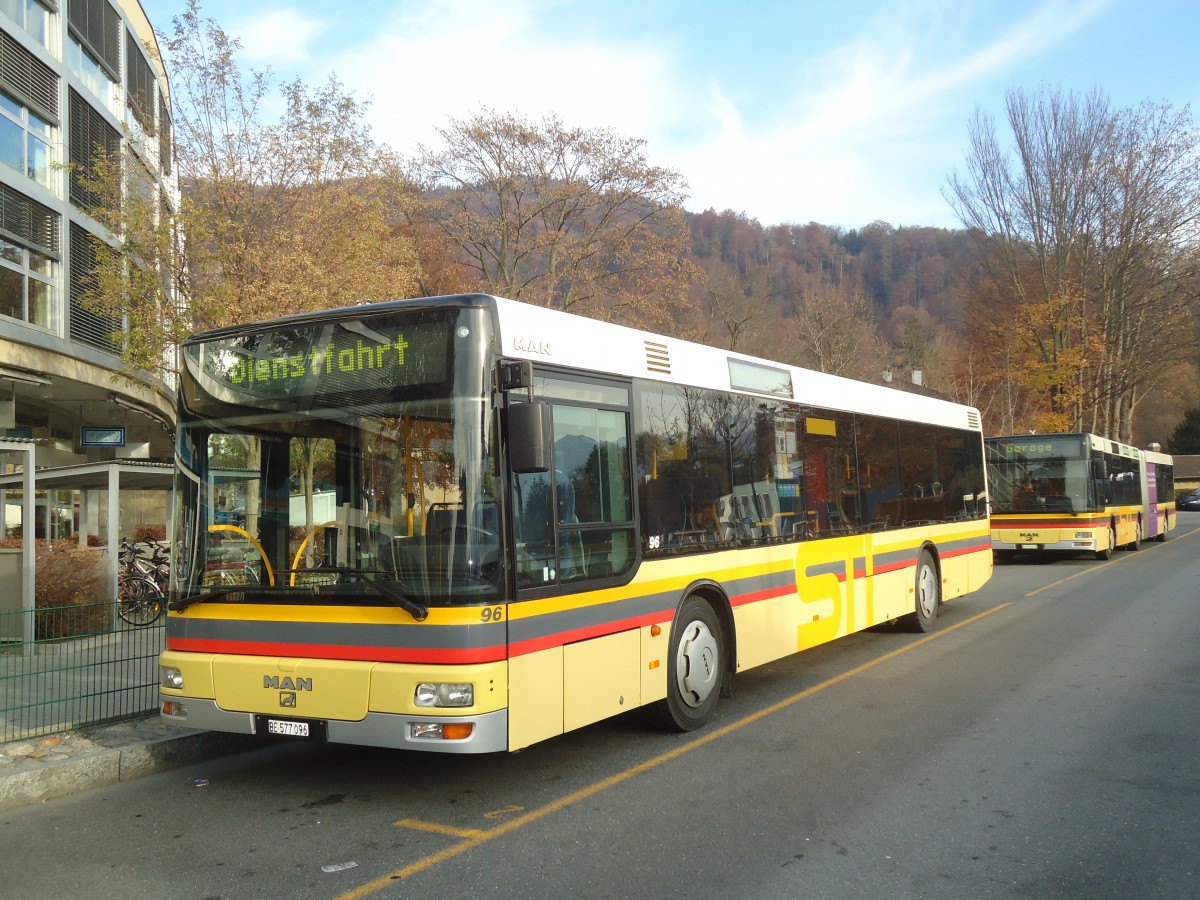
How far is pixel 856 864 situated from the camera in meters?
4.64

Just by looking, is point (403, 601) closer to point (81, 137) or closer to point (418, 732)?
point (418, 732)

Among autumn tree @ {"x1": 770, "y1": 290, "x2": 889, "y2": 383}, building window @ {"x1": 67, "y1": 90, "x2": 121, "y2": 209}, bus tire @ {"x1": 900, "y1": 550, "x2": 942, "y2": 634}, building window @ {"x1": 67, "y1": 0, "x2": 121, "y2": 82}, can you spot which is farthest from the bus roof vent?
autumn tree @ {"x1": 770, "y1": 290, "x2": 889, "y2": 383}

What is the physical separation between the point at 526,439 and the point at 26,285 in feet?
59.7

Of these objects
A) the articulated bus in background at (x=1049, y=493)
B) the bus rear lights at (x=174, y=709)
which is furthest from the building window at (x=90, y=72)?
the articulated bus in background at (x=1049, y=493)

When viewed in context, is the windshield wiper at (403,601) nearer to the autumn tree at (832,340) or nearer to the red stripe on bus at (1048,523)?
the red stripe on bus at (1048,523)

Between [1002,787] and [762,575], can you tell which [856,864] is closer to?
[1002,787]

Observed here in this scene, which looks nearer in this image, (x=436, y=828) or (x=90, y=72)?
(x=436, y=828)

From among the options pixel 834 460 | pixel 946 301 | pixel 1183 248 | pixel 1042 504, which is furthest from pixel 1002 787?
pixel 946 301

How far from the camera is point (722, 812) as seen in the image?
17.9ft

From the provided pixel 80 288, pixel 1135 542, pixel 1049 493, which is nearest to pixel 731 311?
pixel 1135 542

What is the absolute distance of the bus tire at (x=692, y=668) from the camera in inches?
282

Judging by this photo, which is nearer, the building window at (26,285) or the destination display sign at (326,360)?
the destination display sign at (326,360)

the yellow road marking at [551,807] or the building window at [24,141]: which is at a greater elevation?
the building window at [24,141]

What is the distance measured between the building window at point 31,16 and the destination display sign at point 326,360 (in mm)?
17455
